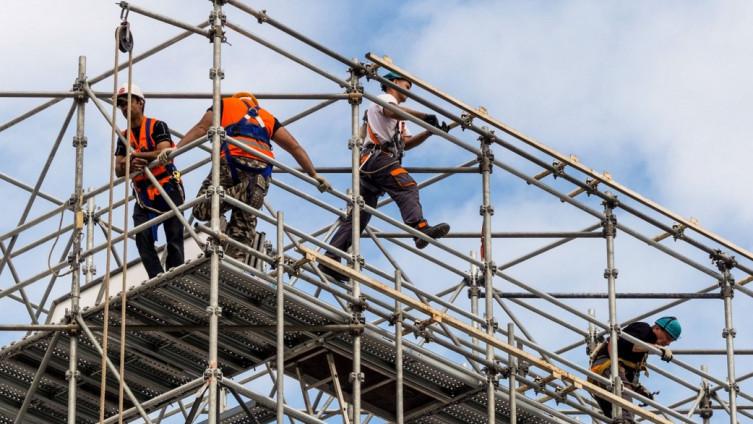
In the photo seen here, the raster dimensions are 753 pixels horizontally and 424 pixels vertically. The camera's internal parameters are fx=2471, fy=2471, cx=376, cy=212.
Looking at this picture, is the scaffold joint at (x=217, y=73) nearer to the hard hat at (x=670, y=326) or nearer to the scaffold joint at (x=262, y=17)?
the scaffold joint at (x=262, y=17)

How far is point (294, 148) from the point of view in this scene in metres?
26.2

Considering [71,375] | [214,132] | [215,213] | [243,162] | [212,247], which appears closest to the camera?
[212,247]

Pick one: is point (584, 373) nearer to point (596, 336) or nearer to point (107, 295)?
point (596, 336)

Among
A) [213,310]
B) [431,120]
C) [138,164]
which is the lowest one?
[213,310]

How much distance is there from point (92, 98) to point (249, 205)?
2191 mm

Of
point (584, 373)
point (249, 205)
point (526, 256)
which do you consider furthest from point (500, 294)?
point (249, 205)

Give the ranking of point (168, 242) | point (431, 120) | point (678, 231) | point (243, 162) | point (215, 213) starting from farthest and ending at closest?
1. point (678, 231)
2. point (431, 120)
3. point (243, 162)
4. point (168, 242)
5. point (215, 213)

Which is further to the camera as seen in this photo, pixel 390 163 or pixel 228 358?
pixel 390 163

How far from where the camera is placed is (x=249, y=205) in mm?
25484

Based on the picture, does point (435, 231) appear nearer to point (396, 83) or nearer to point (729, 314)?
point (396, 83)

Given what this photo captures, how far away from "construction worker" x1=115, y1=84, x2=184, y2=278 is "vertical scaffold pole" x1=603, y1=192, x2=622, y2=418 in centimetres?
575

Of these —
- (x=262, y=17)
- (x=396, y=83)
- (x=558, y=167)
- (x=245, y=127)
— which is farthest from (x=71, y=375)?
(x=558, y=167)

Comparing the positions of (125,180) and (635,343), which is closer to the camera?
(125,180)

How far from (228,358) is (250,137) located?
2.37 metres
